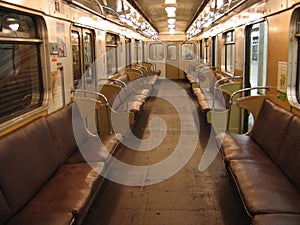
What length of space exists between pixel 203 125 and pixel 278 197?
4.27 m

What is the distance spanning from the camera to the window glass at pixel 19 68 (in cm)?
271

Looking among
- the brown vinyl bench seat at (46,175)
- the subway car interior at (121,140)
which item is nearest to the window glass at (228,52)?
the subway car interior at (121,140)

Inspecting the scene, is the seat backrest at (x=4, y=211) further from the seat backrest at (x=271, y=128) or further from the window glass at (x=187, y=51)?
the window glass at (x=187, y=51)

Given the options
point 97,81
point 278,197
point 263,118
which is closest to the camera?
point 278,197

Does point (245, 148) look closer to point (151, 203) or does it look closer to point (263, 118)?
point (263, 118)

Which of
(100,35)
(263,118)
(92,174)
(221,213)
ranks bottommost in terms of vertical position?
(221,213)

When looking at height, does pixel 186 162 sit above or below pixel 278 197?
below

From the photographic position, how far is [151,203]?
3.26 m

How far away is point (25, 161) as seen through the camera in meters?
2.42

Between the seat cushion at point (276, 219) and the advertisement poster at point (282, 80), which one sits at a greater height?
the advertisement poster at point (282, 80)

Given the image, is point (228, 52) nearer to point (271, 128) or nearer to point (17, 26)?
point (271, 128)

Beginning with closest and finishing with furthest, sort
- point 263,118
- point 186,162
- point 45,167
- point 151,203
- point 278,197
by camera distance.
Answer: point 278,197
point 45,167
point 151,203
point 263,118
point 186,162

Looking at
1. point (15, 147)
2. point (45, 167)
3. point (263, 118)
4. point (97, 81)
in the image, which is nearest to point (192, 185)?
point (263, 118)

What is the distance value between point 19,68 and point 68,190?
4.00 ft
